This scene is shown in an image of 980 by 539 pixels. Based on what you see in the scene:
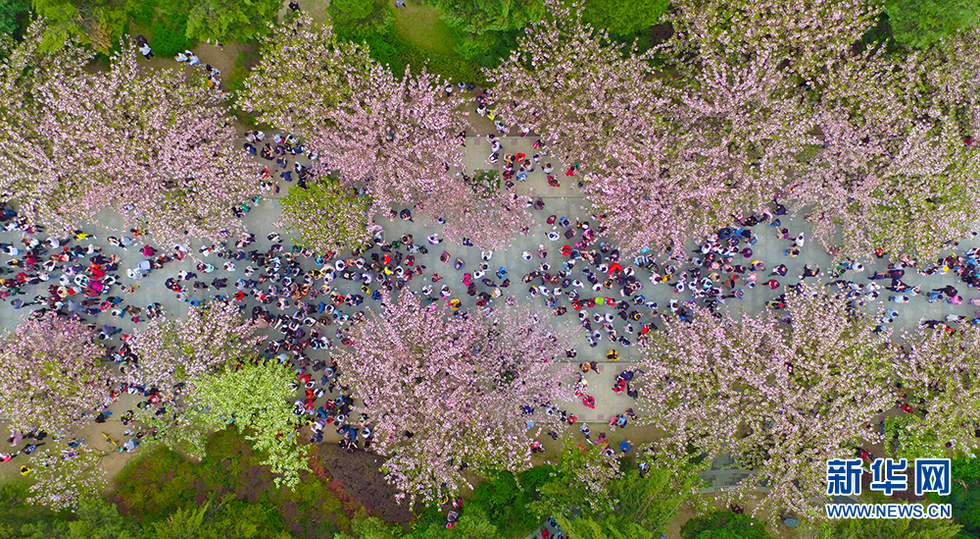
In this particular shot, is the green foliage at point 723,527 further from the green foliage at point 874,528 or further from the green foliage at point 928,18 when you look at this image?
the green foliage at point 928,18

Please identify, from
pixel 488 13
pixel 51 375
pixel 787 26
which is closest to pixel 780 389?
pixel 787 26

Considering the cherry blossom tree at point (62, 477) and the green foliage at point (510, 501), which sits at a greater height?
the green foliage at point (510, 501)

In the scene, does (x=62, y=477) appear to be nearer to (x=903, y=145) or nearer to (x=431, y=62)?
(x=431, y=62)

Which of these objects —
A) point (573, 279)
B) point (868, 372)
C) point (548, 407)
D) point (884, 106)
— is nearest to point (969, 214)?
point (884, 106)

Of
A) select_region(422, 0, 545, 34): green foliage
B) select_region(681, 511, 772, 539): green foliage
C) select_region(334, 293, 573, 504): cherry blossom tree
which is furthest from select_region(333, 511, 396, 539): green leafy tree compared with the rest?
select_region(422, 0, 545, 34): green foliage

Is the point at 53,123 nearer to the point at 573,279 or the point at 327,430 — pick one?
the point at 327,430

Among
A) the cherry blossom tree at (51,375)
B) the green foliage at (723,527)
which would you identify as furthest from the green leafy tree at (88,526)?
the green foliage at (723,527)
